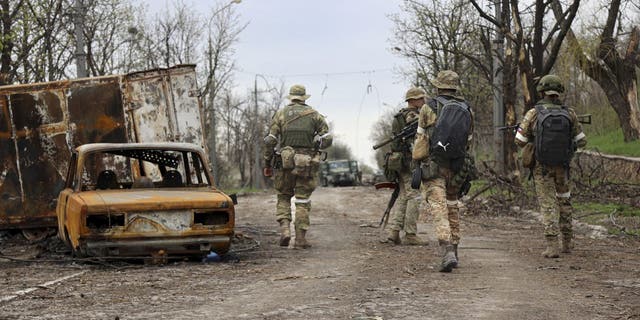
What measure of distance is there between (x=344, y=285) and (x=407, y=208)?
4.14m

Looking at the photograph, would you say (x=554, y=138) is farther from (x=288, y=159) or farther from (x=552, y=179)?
(x=288, y=159)

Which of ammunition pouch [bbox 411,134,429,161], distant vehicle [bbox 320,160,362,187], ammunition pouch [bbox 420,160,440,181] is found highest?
ammunition pouch [bbox 411,134,429,161]

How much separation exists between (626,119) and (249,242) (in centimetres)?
1654

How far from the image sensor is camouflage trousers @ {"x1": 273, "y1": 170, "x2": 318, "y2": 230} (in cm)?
1168

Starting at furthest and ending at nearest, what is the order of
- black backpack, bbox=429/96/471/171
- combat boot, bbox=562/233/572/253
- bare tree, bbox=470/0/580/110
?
bare tree, bbox=470/0/580/110, combat boot, bbox=562/233/572/253, black backpack, bbox=429/96/471/171

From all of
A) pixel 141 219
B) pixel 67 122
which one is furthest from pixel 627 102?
pixel 141 219

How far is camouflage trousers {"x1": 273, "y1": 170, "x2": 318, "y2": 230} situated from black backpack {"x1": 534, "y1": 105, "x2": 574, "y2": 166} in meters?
2.85

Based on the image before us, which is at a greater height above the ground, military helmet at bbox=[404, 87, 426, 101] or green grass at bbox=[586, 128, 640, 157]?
military helmet at bbox=[404, 87, 426, 101]

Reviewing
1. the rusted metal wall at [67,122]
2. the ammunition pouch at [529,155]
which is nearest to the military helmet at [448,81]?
the ammunition pouch at [529,155]

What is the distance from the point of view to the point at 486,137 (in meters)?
49.4

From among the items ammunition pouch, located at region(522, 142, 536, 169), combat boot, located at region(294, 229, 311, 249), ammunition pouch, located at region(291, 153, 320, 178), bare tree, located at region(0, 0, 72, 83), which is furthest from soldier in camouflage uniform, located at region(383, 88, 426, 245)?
bare tree, located at region(0, 0, 72, 83)

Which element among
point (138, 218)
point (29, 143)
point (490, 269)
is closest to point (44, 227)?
point (29, 143)

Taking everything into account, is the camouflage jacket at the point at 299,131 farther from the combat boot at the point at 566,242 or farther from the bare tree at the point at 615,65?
the bare tree at the point at 615,65

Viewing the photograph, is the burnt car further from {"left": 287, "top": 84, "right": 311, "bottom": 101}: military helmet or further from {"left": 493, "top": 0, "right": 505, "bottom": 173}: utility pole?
{"left": 493, "top": 0, "right": 505, "bottom": 173}: utility pole
